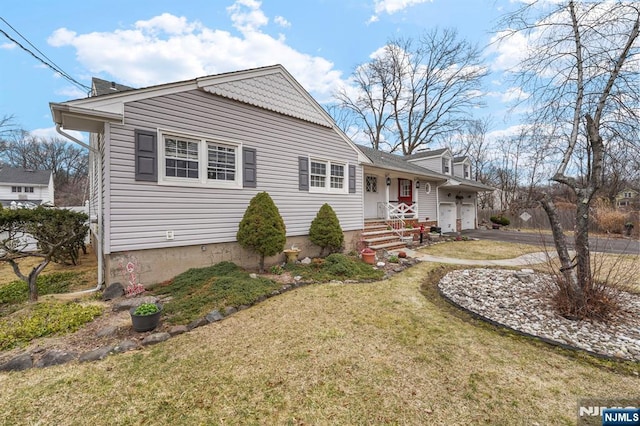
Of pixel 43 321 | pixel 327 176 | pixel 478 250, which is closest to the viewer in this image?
pixel 43 321

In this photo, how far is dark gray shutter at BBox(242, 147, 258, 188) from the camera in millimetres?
6512

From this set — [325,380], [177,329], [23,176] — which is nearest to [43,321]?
[177,329]

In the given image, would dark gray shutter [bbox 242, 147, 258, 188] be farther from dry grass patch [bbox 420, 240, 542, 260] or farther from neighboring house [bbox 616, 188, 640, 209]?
neighboring house [bbox 616, 188, 640, 209]

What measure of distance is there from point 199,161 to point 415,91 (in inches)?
906

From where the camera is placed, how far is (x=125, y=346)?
3.18 m

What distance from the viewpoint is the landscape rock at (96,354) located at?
294 cm

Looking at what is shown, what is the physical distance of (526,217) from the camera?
57.6ft

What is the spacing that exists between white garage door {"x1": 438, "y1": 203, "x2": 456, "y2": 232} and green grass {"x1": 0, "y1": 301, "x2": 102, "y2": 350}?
52.4 ft

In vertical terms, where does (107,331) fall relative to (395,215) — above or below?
below

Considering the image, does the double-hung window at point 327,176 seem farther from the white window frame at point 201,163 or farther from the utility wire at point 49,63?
the utility wire at point 49,63

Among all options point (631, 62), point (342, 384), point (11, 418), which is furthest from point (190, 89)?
point (631, 62)

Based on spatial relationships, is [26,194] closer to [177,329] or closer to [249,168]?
[249,168]

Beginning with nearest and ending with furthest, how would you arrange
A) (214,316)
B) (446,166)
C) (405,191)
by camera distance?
1. (214,316)
2. (405,191)
3. (446,166)

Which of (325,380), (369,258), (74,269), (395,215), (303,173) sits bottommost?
(325,380)
